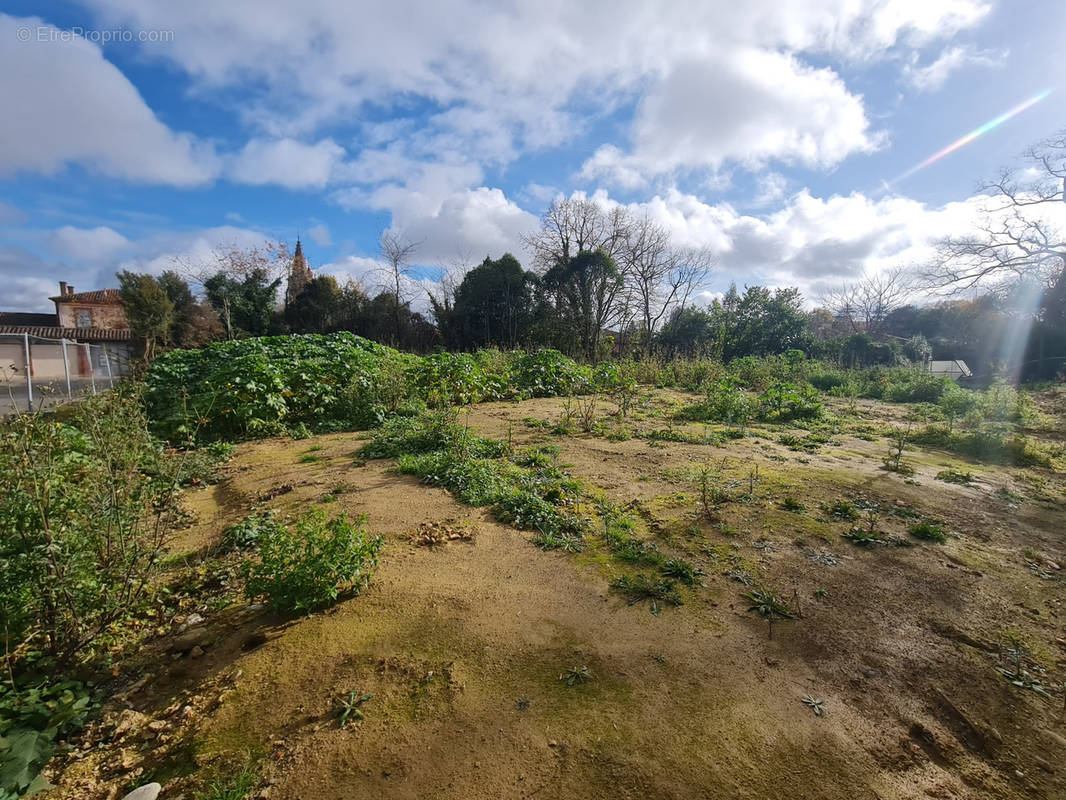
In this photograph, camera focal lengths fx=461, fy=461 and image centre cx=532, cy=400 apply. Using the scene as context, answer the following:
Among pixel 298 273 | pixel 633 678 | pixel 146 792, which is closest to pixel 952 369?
pixel 633 678

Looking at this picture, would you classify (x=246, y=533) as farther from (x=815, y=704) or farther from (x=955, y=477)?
(x=955, y=477)

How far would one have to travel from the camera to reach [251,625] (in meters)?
2.37

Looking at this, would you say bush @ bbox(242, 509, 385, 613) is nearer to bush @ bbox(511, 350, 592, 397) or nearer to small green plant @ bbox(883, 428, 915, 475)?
small green plant @ bbox(883, 428, 915, 475)

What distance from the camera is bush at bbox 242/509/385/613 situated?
91.7 inches

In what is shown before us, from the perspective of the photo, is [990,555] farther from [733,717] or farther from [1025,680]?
[733,717]

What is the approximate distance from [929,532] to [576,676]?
3.15m

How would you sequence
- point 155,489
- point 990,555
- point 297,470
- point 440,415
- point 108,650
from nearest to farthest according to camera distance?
point 108,650 → point 155,489 → point 990,555 → point 297,470 → point 440,415

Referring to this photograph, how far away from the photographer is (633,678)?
1.99 metres

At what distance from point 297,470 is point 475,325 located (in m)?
Answer: 16.8

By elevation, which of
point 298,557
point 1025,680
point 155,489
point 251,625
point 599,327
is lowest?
point 1025,680

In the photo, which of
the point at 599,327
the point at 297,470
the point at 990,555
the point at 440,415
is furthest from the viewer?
the point at 599,327

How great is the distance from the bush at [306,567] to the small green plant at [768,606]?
2.18 m

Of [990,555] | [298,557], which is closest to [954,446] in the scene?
[990,555]

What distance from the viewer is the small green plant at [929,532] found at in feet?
11.2
